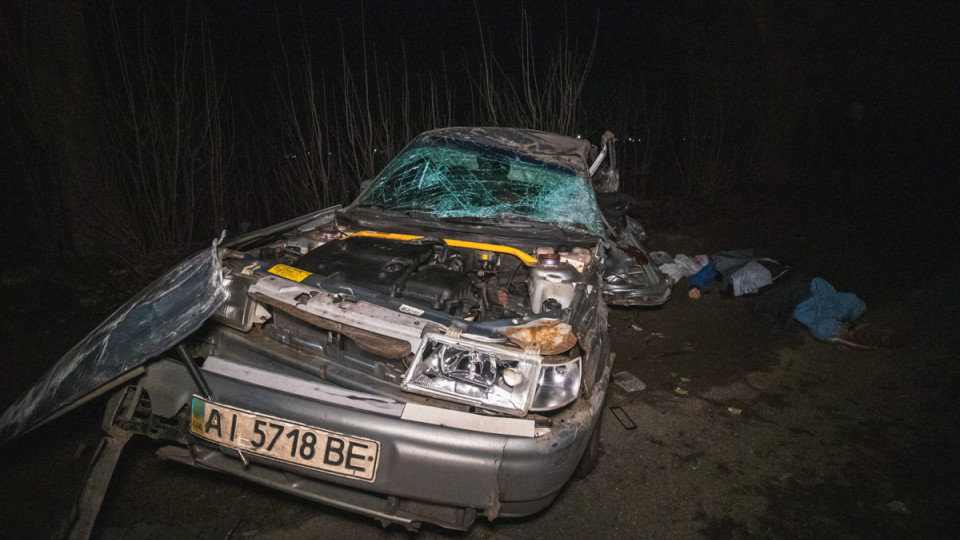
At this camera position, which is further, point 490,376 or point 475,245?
point 475,245

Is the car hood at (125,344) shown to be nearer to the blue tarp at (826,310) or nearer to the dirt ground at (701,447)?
the dirt ground at (701,447)

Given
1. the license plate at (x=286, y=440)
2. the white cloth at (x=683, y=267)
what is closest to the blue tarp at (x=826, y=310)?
the white cloth at (x=683, y=267)

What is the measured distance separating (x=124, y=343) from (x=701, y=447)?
287 cm

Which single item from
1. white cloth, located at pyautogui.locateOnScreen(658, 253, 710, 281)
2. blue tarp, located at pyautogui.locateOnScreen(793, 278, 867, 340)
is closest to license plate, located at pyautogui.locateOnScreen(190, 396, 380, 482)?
blue tarp, located at pyautogui.locateOnScreen(793, 278, 867, 340)

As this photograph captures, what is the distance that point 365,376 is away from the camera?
208 cm

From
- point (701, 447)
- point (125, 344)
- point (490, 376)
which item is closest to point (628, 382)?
point (701, 447)

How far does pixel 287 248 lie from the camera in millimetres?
2988

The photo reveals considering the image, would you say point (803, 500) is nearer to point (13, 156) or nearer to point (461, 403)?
point (461, 403)

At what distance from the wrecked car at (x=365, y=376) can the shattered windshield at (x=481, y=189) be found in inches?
15.4

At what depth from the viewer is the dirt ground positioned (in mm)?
2248

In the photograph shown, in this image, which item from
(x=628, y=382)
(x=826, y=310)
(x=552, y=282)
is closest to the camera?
(x=552, y=282)

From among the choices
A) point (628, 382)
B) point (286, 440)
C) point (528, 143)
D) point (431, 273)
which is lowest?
point (628, 382)

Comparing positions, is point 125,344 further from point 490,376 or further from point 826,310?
point 826,310

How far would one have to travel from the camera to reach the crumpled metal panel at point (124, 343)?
2.04 metres
